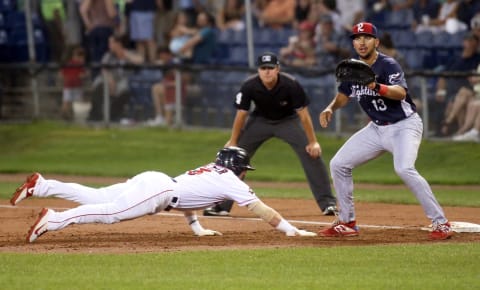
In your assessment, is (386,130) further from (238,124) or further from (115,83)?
(115,83)

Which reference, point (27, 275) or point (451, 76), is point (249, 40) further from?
point (27, 275)

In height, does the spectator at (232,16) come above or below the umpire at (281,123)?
above

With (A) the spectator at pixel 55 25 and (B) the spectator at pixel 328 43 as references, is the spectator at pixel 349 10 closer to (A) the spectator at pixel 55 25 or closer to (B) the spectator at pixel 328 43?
(B) the spectator at pixel 328 43

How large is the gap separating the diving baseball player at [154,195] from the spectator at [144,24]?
1290 cm

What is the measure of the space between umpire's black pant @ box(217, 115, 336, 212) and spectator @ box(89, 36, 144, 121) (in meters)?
8.95

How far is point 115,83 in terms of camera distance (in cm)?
2255

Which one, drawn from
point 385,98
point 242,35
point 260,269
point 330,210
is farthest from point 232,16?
point 260,269

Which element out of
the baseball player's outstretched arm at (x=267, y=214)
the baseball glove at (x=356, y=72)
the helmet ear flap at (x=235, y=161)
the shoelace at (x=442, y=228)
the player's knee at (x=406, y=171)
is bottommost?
the shoelace at (x=442, y=228)

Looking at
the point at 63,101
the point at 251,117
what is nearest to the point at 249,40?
the point at 63,101

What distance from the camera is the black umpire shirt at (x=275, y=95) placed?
1327 centimetres

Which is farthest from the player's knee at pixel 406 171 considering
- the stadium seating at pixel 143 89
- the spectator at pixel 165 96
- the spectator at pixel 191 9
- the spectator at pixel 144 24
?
the spectator at pixel 144 24

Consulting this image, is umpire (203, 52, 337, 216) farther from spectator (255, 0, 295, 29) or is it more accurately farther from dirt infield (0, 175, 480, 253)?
spectator (255, 0, 295, 29)

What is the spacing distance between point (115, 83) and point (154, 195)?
1250cm

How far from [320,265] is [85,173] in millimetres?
10376
